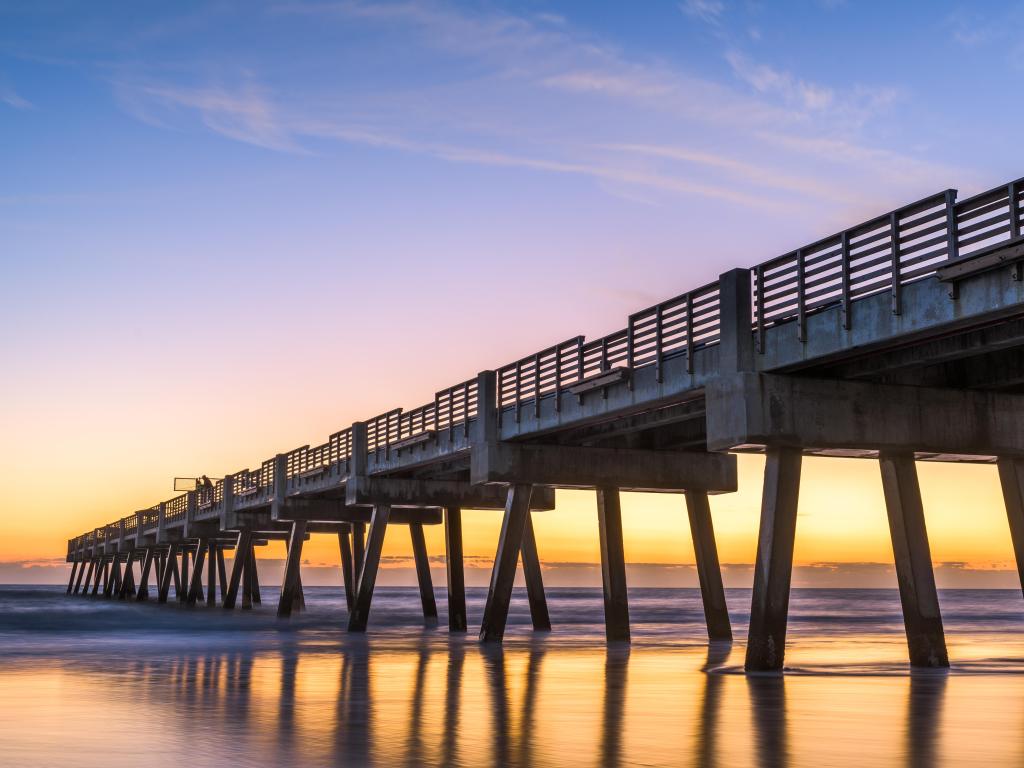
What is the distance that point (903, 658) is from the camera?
2838cm

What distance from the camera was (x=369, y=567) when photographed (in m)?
41.5

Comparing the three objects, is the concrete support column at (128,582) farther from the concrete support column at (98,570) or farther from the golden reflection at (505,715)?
the golden reflection at (505,715)

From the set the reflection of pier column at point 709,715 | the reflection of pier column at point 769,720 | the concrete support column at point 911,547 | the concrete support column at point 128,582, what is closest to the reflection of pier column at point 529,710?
the reflection of pier column at point 709,715

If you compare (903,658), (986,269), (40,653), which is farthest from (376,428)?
(986,269)

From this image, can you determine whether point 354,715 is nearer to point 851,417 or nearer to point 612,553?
point 851,417

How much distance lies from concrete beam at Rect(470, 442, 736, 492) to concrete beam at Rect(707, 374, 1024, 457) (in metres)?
9.63

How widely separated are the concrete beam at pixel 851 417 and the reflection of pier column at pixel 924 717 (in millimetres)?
4199

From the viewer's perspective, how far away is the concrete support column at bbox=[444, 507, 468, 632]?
137ft

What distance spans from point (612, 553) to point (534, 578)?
8.14 m

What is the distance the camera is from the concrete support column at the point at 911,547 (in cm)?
2228

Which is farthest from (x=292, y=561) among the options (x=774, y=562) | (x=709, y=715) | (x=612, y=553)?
(x=709, y=715)

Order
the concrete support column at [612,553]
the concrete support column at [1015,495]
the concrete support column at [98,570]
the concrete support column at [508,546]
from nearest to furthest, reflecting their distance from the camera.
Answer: the concrete support column at [1015,495]
the concrete support column at [508,546]
the concrete support column at [612,553]
the concrete support column at [98,570]

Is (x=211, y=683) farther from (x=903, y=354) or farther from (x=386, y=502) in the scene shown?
(x=386, y=502)

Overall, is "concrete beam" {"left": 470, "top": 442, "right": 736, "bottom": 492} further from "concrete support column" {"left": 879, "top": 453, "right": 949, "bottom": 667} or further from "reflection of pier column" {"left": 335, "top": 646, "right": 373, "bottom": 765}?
"concrete support column" {"left": 879, "top": 453, "right": 949, "bottom": 667}
